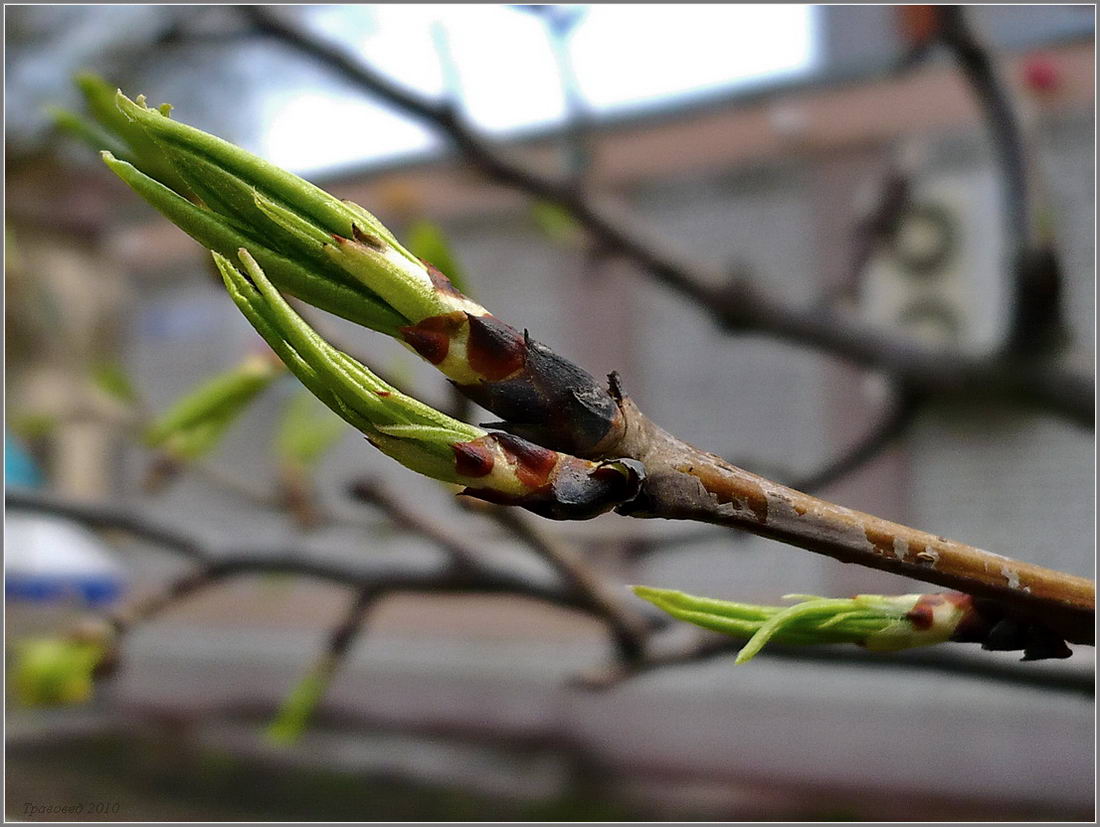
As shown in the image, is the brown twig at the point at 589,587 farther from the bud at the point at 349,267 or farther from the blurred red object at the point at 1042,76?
the blurred red object at the point at 1042,76

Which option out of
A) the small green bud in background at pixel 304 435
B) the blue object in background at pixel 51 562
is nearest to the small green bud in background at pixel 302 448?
the small green bud in background at pixel 304 435

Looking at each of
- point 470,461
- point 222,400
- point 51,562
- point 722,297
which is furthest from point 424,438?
point 51,562

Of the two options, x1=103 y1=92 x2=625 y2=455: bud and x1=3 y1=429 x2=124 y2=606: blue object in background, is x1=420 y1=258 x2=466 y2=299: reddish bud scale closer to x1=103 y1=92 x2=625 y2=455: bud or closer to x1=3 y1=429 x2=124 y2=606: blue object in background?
A: x1=103 y1=92 x2=625 y2=455: bud

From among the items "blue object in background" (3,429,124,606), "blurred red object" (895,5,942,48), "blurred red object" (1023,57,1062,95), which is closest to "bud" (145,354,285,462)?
"blurred red object" (895,5,942,48)

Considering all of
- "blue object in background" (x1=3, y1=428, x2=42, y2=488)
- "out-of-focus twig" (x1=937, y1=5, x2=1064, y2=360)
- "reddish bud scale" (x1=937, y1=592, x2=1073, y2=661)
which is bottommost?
"reddish bud scale" (x1=937, y1=592, x2=1073, y2=661)

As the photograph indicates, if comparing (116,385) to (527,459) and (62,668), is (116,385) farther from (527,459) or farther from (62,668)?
(527,459)

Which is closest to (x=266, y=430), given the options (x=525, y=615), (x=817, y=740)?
(x=525, y=615)
